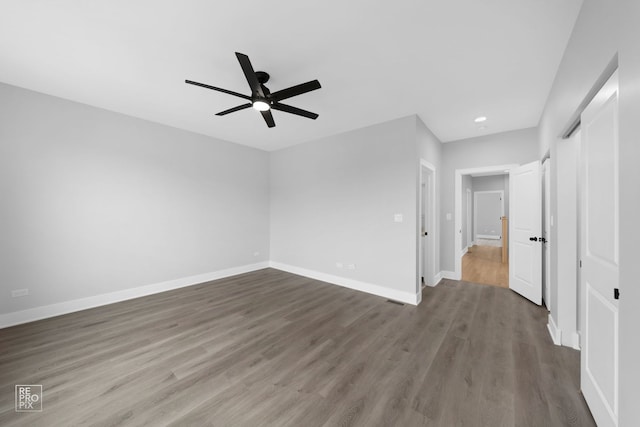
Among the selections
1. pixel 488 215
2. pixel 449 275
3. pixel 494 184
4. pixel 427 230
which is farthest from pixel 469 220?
pixel 427 230

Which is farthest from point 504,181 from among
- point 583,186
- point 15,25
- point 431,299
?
point 15,25

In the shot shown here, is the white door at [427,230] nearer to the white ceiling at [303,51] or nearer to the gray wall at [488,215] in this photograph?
the white ceiling at [303,51]

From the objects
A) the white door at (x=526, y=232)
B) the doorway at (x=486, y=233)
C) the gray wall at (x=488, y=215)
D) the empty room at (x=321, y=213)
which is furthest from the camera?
the gray wall at (x=488, y=215)

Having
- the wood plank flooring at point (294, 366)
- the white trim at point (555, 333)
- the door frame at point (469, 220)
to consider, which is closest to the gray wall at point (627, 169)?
the wood plank flooring at point (294, 366)

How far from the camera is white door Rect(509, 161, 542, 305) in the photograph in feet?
11.1

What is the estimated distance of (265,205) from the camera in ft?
18.6

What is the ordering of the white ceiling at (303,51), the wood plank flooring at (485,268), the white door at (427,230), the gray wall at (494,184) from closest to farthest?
the white ceiling at (303,51), the white door at (427,230), the wood plank flooring at (485,268), the gray wall at (494,184)

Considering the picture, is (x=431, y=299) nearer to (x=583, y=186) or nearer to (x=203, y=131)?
(x=583, y=186)

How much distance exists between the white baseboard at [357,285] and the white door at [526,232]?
1840mm

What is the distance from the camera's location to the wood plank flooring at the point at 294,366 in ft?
5.08

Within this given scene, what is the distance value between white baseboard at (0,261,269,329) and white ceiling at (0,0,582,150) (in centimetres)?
281

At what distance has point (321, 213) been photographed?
4691 millimetres

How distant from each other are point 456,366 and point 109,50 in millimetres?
4388

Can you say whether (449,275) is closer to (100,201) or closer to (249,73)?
(249,73)
